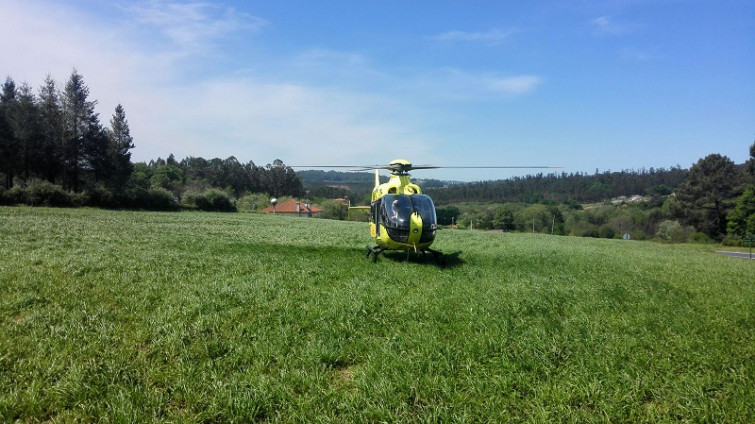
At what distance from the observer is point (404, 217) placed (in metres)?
12.8

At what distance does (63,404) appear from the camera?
13.4ft

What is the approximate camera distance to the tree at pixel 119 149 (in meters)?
44.6

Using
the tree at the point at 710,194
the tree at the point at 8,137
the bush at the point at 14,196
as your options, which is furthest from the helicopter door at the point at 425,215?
the tree at the point at 710,194

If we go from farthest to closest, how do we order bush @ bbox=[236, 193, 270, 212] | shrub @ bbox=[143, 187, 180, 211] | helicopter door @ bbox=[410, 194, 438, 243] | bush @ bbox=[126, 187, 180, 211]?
bush @ bbox=[236, 193, 270, 212] → shrub @ bbox=[143, 187, 180, 211] → bush @ bbox=[126, 187, 180, 211] → helicopter door @ bbox=[410, 194, 438, 243]

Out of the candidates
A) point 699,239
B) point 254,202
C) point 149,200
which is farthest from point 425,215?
point 254,202

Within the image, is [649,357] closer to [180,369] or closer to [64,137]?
[180,369]

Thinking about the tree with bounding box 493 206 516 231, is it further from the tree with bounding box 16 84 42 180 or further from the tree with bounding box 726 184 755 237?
the tree with bounding box 16 84 42 180

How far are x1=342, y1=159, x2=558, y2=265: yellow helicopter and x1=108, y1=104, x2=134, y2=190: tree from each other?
136ft

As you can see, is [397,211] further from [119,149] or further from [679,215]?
[679,215]

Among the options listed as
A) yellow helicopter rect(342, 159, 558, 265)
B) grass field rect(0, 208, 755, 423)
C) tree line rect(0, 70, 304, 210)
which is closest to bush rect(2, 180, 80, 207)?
tree line rect(0, 70, 304, 210)

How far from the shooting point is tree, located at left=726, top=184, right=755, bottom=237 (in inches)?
2035

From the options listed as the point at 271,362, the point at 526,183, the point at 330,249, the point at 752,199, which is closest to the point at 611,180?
the point at 526,183

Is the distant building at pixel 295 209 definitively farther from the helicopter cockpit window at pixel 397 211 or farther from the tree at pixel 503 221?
the helicopter cockpit window at pixel 397 211

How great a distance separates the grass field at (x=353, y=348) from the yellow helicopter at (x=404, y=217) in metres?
2.73
